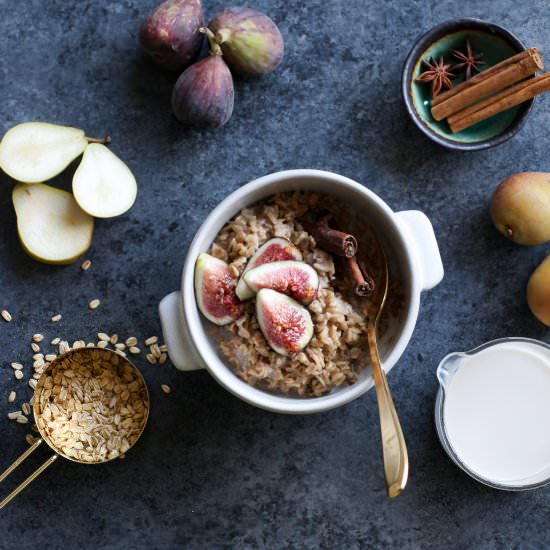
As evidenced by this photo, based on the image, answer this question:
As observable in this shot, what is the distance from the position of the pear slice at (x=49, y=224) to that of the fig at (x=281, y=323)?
498 mm

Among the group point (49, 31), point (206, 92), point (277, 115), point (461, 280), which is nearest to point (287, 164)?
point (277, 115)

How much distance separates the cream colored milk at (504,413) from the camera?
1.72 metres

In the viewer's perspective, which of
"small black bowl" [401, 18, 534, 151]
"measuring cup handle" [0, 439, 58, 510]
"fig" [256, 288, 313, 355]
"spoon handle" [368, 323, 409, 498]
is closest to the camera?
"spoon handle" [368, 323, 409, 498]

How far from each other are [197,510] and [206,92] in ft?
3.20

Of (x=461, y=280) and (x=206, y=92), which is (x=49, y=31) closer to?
(x=206, y=92)

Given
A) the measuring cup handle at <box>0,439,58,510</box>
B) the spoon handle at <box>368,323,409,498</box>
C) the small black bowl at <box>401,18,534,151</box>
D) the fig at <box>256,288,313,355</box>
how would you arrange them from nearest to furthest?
the spoon handle at <box>368,323,409,498</box>
the fig at <box>256,288,313,355</box>
the measuring cup handle at <box>0,439,58,510</box>
the small black bowl at <box>401,18,534,151</box>

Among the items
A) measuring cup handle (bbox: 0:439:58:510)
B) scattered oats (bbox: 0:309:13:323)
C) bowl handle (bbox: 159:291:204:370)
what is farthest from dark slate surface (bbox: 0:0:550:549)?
bowl handle (bbox: 159:291:204:370)

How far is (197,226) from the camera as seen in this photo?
5.66 ft

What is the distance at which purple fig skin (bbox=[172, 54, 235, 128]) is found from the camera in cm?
159

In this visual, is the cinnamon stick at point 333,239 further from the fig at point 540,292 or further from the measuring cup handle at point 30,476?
the measuring cup handle at point 30,476

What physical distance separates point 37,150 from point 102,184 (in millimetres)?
167

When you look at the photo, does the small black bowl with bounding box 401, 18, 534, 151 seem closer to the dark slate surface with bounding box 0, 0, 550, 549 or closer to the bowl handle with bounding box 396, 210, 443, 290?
the dark slate surface with bounding box 0, 0, 550, 549

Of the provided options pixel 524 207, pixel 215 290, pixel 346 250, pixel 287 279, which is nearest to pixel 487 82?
pixel 524 207

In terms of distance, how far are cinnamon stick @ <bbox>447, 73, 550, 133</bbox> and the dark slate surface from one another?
0.09 m
